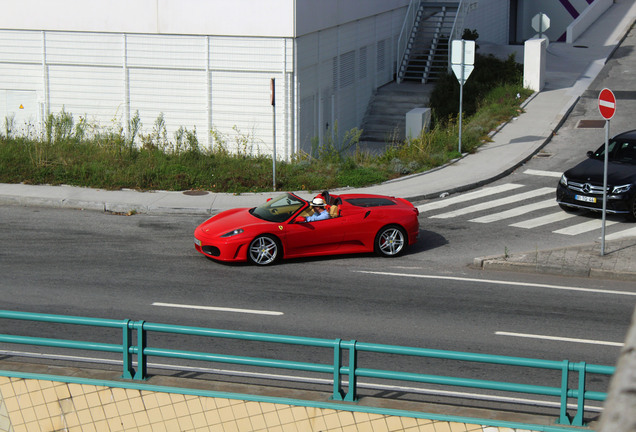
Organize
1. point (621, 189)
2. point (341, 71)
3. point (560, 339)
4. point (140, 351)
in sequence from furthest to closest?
1. point (341, 71)
2. point (621, 189)
3. point (560, 339)
4. point (140, 351)

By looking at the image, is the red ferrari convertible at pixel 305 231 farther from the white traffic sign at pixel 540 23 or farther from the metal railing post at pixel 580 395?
the white traffic sign at pixel 540 23

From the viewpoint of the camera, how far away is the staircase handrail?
31703mm

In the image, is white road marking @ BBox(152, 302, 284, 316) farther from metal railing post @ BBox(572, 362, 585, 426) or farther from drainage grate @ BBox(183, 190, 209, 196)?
drainage grate @ BBox(183, 190, 209, 196)

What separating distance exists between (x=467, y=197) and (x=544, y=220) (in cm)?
244

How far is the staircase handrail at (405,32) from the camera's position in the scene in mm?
31703

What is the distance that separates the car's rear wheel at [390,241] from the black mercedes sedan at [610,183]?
4.65 meters

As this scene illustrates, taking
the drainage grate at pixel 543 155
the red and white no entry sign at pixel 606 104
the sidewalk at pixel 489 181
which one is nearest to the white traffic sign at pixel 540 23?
the sidewalk at pixel 489 181

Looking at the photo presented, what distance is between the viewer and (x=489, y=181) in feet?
68.1

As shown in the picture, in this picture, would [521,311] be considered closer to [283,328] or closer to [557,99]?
[283,328]

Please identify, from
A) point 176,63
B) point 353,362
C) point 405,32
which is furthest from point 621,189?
point 405,32

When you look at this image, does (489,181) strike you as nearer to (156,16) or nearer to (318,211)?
(318,211)

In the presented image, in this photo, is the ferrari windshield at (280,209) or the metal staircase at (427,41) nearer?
the ferrari windshield at (280,209)

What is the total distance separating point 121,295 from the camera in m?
12.8

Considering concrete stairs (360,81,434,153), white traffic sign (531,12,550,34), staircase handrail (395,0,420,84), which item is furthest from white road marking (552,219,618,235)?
white traffic sign (531,12,550,34)
